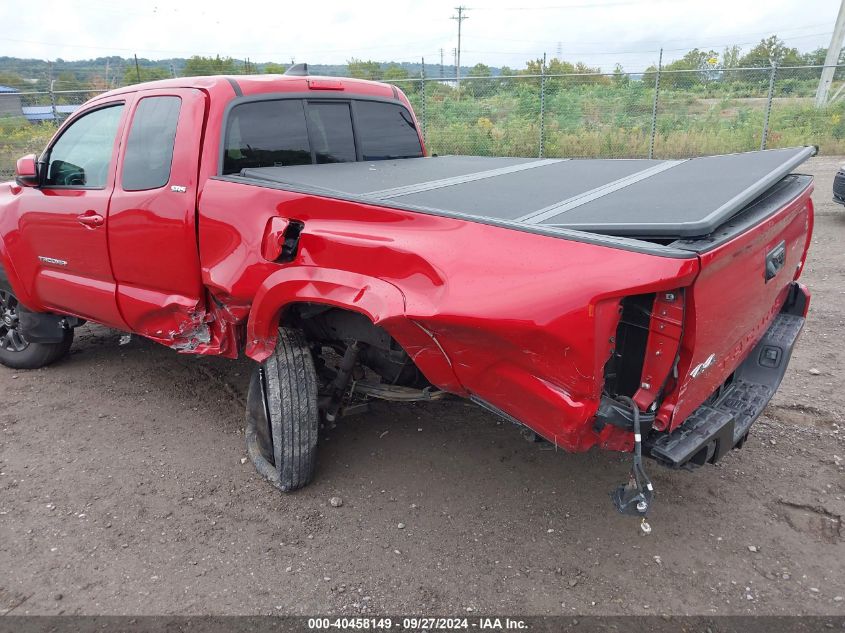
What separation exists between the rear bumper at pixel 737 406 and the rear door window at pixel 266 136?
8.23 feet

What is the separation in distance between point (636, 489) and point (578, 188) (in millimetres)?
1377

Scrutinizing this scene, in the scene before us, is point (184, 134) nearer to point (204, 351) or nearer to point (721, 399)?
point (204, 351)

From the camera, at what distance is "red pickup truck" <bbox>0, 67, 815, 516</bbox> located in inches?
84.0

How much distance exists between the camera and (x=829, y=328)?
208 inches

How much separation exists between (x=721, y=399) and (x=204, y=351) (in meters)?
2.66

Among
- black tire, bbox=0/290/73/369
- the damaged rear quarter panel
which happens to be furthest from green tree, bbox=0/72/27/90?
the damaged rear quarter panel

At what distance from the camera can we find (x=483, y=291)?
2.21m

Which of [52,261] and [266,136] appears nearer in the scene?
[266,136]

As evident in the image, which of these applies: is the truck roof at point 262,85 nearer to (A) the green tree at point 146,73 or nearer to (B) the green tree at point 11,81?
(A) the green tree at point 146,73

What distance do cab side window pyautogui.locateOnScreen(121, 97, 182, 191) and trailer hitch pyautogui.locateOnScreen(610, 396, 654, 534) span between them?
2662mm

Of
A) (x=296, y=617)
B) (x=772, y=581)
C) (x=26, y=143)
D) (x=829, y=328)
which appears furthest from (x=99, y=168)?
(x=26, y=143)

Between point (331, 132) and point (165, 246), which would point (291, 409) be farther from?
point (331, 132)

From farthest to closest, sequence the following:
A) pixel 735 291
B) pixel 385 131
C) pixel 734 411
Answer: pixel 385 131 < pixel 734 411 < pixel 735 291

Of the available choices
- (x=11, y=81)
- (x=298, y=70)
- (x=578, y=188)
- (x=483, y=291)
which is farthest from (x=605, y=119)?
(x=11, y=81)
